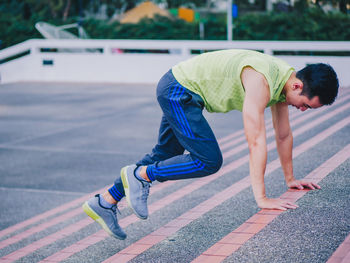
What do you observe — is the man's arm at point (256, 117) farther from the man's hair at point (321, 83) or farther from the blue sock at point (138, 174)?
the blue sock at point (138, 174)

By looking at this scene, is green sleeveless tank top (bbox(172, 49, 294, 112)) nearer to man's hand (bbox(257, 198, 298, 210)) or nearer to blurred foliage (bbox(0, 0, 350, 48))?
man's hand (bbox(257, 198, 298, 210))

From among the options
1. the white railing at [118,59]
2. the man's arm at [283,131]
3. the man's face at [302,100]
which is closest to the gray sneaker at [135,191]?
the man's arm at [283,131]

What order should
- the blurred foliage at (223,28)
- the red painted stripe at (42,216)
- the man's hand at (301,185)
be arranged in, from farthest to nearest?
the blurred foliage at (223,28), the red painted stripe at (42,216), the man's hand at (301,185)

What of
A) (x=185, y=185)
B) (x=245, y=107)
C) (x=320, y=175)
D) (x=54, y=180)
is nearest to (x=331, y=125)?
(x=185, y=185)

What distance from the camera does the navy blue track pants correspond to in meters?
3.67

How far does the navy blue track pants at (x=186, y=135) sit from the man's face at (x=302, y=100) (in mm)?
574

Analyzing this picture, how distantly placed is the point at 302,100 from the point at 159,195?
2.93m

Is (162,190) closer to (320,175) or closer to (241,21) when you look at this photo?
(320,175)

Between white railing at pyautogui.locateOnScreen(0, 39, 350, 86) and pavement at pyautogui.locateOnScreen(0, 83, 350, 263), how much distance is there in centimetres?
394

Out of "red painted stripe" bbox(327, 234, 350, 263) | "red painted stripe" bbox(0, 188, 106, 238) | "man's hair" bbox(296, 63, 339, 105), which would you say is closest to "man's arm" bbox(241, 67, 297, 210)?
"man's hair" bbox(296, 63, 339, 105)

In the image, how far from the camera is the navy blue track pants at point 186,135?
12.0 feet

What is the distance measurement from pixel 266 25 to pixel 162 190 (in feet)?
46.0

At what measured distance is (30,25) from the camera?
23.7 m

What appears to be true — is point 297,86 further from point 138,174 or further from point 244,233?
point 138,174
